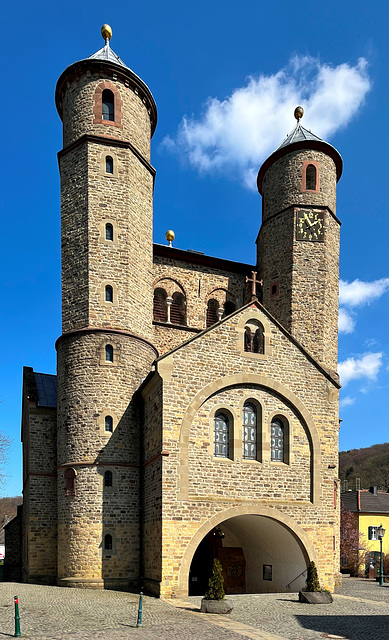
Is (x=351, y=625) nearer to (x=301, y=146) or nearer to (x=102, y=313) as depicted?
(x=102, y=313)

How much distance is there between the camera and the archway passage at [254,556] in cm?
2020

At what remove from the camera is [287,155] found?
93.0ft

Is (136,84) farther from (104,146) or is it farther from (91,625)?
(91,625)

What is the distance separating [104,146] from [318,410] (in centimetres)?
1358

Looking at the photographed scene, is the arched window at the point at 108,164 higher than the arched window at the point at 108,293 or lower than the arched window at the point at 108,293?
higher

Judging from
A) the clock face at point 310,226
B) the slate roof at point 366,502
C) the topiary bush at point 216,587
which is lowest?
the slate roof at point 366,502

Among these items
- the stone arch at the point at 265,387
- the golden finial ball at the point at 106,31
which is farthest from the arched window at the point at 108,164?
the stone arch at the point at 265,387

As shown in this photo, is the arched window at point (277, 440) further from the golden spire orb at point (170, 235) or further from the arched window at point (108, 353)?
the golden spire orb at point (170, 235)

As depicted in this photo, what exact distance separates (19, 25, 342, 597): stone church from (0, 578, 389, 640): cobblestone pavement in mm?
1885

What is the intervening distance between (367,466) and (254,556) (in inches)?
3158

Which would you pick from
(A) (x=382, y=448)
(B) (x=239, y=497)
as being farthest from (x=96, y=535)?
(A) (x=382, y=448)

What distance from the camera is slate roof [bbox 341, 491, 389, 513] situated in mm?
46969

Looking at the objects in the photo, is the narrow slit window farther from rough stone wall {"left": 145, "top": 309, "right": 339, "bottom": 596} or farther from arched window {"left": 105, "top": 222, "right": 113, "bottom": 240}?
arched window {"left": 105, "top": 222, "right": 113, "bottom": 240}

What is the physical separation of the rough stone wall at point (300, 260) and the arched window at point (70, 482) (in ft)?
37.0
